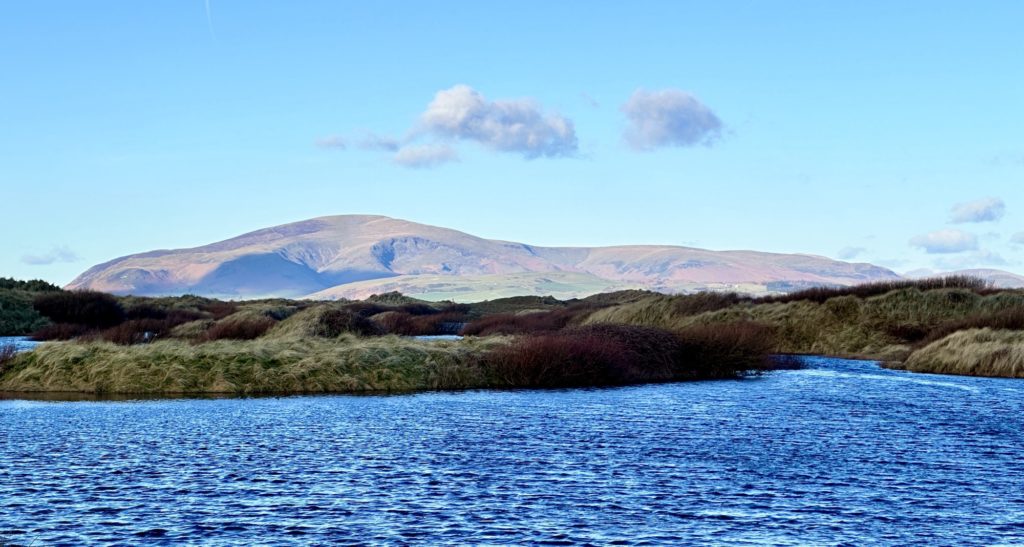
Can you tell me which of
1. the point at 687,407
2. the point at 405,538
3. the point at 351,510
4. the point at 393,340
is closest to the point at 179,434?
the point at 351,510

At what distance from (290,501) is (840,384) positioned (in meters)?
28.4

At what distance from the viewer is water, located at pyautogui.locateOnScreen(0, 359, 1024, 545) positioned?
1485 cm

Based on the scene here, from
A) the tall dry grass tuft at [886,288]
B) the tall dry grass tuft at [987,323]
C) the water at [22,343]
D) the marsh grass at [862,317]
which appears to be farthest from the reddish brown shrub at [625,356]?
the water at [22,343]

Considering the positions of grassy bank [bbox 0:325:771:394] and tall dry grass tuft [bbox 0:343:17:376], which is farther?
tall dry grass tuft [bbox 0:343:17:376]

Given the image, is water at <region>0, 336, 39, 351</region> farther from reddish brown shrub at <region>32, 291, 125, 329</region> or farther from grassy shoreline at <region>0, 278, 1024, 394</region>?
reddish brown shrub at <region>32, 291, 125, 329</region>

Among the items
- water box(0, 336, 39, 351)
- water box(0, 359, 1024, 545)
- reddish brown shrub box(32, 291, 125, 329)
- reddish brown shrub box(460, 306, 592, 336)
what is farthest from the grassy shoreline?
reddish brown shrub box(32, 291, 125, 329)

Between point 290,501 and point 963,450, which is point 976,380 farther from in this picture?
point 290,501

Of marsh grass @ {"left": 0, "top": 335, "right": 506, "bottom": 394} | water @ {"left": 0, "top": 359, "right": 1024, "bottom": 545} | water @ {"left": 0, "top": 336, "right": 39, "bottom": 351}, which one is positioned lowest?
water @ {"left": 0, "top": 359, "right": 1024, "bottom": 545}

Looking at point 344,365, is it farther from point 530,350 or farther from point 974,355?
point 974,355

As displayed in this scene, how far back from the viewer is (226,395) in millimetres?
34656

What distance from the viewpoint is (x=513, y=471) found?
1955 cm

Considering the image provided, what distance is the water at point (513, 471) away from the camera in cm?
1485

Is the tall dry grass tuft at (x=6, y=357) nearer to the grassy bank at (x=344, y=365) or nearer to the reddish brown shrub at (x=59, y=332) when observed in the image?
the grassy bank at (x=344, y=365)

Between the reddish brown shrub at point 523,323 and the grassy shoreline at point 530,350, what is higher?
the reddish brown shrub at point 523,323
